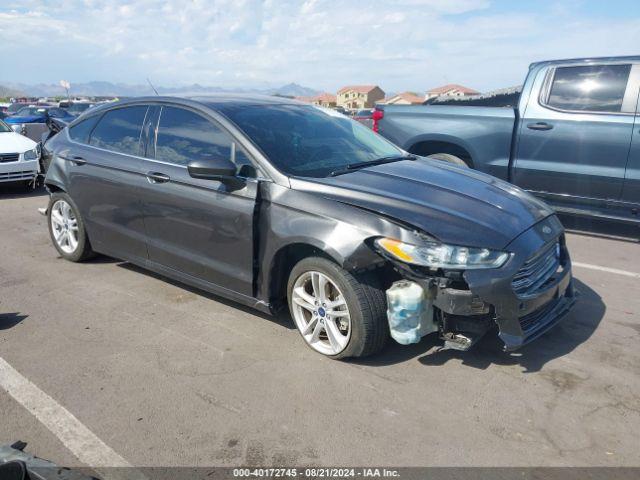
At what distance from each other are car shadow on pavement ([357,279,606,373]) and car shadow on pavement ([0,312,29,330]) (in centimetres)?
269

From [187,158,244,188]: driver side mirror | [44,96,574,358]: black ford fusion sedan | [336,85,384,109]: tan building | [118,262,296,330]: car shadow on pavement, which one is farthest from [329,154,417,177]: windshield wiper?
[336,85,384,109]: tan building

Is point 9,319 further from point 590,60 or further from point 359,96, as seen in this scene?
point 359,96

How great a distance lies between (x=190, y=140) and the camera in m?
4.17

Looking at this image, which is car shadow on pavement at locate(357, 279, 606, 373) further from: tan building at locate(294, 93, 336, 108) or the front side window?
tan building at locate(294, 93, 336, 108)

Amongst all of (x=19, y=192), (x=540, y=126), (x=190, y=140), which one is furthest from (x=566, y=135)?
(x=19, y=192)

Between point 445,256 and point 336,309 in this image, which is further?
point 336,309

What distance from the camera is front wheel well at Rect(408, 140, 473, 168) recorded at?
7.01 metres

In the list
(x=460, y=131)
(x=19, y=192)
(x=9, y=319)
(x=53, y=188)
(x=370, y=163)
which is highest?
(x=460, y=131)

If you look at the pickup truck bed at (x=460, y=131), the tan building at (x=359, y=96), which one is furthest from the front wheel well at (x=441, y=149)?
the tan building at (x=359, y=96)

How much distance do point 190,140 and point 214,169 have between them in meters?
0.70

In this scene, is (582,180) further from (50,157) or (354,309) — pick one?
(50,157)

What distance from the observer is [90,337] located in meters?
3.88

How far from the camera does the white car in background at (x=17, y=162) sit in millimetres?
9578

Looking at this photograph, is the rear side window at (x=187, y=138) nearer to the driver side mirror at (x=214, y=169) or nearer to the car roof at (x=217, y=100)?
the car roof at (x=217, y=100)
